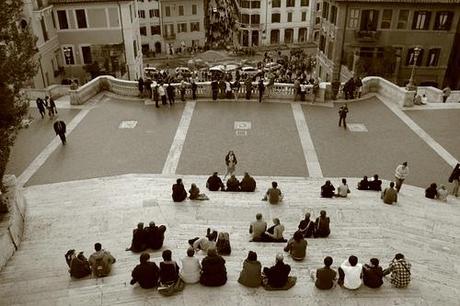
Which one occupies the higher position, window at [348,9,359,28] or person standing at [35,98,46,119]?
window at [348,9,359,28]

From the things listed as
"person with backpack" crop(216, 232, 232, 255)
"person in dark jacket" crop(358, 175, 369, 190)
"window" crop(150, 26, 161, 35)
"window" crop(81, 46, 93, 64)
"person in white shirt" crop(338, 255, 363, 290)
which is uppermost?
"person in white shirt" crop(338, 255, 363, 290)

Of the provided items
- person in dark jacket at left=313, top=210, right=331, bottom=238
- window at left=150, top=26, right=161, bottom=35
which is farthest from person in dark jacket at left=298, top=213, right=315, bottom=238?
window at left=150, top=26, right=161, bottom=35

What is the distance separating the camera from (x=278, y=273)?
10.8 meters

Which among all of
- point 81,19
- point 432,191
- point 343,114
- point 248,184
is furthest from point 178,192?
point 81,19

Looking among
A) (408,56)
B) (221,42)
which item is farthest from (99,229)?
(221,42)

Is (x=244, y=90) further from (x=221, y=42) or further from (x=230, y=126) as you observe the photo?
(x=221, y=42)

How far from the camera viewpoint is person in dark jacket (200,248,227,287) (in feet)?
35.7

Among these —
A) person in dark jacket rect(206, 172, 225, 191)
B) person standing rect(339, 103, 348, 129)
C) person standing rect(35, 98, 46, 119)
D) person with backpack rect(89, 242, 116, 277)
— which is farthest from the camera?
person standing rect(35, 98, 46, 119)

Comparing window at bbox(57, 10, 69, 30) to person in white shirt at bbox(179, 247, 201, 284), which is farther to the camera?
window at bbox(57, 10, 69, 30)

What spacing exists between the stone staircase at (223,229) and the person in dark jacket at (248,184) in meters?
0.36

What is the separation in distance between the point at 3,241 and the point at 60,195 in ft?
15.7

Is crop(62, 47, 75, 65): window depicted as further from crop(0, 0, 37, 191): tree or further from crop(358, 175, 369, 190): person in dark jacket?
crop(358, 175, 369, 190): person in dark jacket

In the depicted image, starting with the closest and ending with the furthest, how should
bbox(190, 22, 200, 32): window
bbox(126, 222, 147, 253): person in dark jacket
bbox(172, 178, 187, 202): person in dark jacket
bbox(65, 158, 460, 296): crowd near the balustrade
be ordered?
bbox(65, 158, 460, 296): crowd near the balustrade
bbox(126, 222, 147, 253): person in dark jacket
bbox(172, 178, 187, 202): person in dark jacket
bbox(190, 22, 200, 32): window

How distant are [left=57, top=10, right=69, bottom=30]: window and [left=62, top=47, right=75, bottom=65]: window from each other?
1.90m
